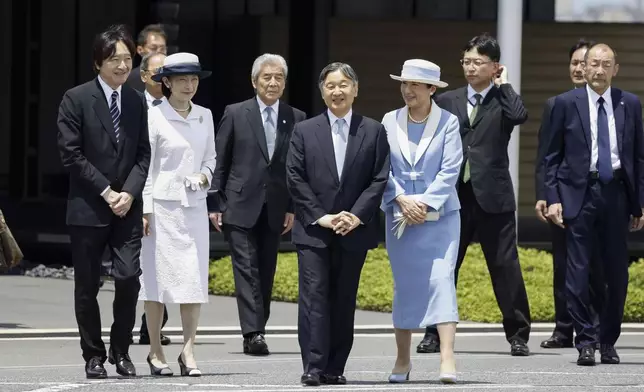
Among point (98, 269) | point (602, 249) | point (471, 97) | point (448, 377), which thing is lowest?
point (448, 377)

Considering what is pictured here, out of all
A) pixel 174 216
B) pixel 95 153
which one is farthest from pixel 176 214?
pixel 95 153

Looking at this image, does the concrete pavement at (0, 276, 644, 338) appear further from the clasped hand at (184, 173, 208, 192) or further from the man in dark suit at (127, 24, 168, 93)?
the clasped hand at (184, 173, 208, 192)

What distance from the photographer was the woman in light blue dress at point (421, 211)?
33.7 ft

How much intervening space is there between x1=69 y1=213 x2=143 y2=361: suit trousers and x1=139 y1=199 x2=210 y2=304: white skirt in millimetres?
242

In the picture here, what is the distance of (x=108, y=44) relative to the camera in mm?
10508

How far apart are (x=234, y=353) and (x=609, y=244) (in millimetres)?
2717

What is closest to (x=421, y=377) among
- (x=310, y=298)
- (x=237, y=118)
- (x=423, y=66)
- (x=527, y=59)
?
(x=310, y=298)

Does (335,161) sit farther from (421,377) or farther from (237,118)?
(237,118)

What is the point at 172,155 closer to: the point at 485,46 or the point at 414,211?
the point at 414,211

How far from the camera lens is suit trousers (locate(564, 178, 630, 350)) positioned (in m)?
11.7

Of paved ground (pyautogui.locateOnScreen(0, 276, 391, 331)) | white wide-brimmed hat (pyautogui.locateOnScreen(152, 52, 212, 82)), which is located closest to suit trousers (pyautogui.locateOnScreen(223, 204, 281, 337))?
paved ground (pyautogui.locateOnScreen(0, 276, 391, 331))

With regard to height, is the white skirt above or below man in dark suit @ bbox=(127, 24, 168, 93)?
below

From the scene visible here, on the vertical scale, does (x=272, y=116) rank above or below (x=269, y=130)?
above

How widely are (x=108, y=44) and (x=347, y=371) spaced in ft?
8.35
